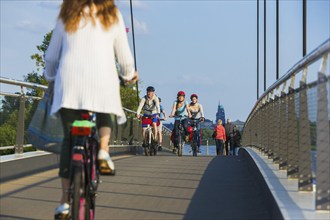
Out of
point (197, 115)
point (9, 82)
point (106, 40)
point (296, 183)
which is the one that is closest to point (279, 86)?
point (296, 183)

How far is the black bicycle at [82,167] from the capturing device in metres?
5.50

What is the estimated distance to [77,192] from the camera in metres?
A: 5.48

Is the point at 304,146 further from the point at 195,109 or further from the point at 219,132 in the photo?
the point at 219,132

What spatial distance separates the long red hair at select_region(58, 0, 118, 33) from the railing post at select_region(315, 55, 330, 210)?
5.82 ft

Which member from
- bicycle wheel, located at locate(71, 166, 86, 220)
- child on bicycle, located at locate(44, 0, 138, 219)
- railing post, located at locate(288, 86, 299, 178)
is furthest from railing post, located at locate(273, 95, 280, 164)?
bicycle wheel, located at locate(71, 166, 86, 220)

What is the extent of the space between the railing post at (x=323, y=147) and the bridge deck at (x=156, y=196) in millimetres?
1274

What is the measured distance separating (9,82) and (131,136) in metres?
14.0

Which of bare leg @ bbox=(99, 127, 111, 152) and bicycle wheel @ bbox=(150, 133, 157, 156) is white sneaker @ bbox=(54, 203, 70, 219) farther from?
bicycle wheel @ bbox=(150, 133, 157, 156)

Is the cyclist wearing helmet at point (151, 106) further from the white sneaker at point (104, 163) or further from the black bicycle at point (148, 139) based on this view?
the white sneaker at point (104, 163)

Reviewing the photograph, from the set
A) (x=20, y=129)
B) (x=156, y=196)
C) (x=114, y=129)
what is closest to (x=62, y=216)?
(x=156, y=196)

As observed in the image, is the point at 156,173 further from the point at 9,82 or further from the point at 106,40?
the point at 106,40

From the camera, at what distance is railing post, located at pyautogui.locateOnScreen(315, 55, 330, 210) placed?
6535mm

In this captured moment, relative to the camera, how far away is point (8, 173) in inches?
437

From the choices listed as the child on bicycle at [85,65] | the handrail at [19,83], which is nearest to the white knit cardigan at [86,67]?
the child on bicycle at [85,65]
